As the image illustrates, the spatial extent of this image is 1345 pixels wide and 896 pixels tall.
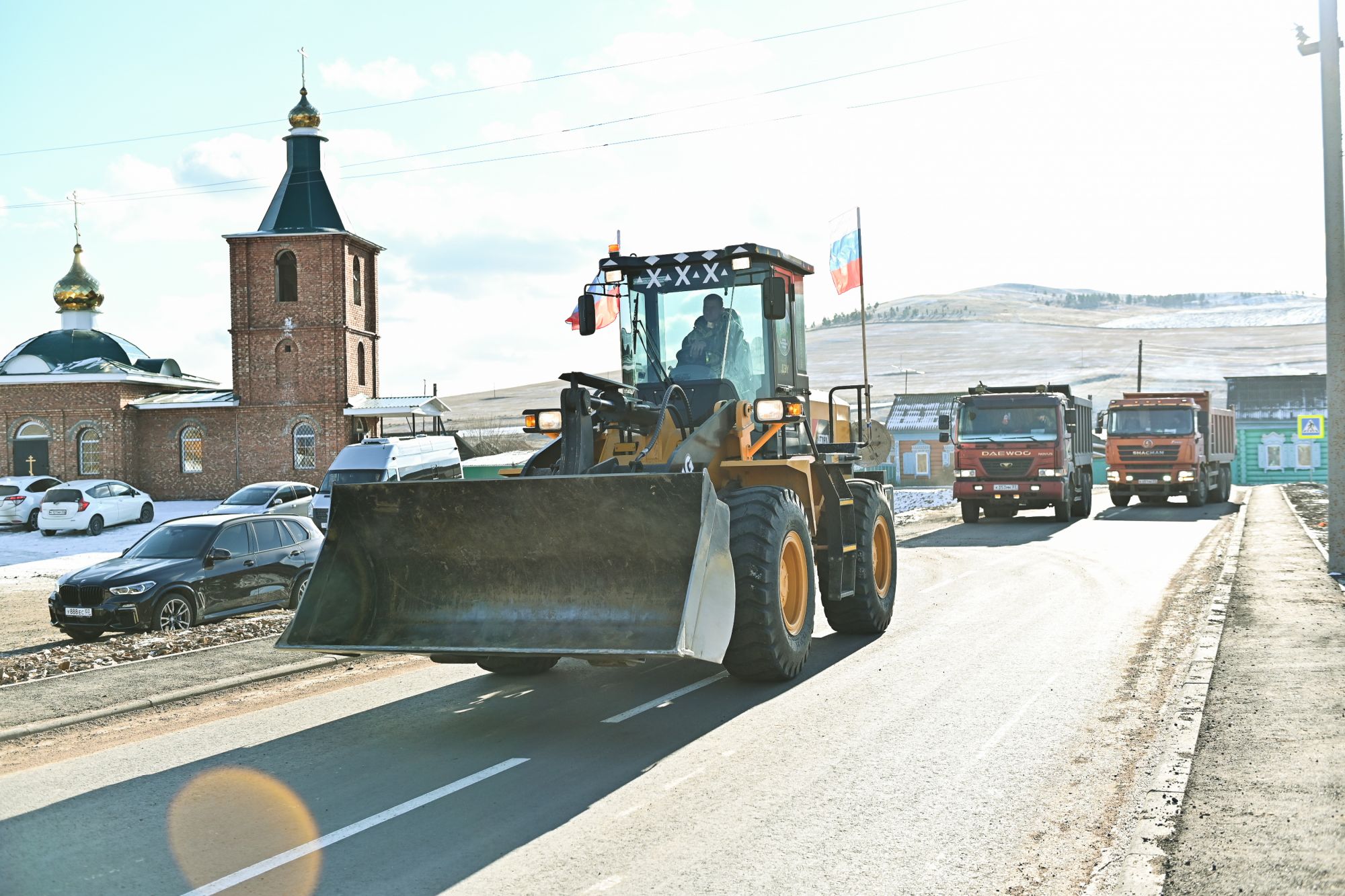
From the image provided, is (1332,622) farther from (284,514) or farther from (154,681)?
(284,514)

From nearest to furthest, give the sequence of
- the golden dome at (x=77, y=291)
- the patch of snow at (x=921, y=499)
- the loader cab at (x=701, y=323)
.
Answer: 1. the loader cab at (x=701, y=323)
2. the patch of snow at (x=921, y=499)
3. the golden dome at (x=77, y=291)

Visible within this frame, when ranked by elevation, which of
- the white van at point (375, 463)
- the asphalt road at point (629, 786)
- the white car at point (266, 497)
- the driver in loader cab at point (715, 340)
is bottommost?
the asphalt road at point (629, 786)

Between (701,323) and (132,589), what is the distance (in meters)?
7.49

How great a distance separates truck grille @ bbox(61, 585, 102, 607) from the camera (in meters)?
13.4

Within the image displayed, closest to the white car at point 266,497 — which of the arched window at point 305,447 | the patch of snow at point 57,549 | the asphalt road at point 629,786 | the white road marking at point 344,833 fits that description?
the patch of snow at point 57,549

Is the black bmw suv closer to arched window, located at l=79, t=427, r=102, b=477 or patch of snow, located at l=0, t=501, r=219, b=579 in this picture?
patch of snow, located at l=0, t=501, r=219, b=579

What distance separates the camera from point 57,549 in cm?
3144

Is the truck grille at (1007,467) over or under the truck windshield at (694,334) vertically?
under

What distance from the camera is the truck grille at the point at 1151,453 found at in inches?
1235

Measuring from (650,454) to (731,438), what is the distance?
0.68m

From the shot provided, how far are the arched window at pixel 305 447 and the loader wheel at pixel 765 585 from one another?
42097 millimetres

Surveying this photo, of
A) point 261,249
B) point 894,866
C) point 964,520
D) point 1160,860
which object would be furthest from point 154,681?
point 261,249

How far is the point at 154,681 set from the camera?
30.8 feet

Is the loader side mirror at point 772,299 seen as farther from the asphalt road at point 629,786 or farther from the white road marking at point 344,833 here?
the white road marking at point 344,833
